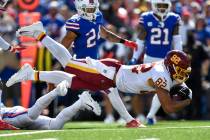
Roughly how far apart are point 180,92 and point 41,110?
1645 mm

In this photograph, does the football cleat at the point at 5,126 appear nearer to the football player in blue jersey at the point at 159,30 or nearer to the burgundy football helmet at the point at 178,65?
the burgundy football helmet at the point at 178,65

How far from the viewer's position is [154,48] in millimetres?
11844

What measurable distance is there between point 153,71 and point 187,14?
5.39m

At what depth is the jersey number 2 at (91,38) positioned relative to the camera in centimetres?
1090

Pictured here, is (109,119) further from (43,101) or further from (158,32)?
(43,101)

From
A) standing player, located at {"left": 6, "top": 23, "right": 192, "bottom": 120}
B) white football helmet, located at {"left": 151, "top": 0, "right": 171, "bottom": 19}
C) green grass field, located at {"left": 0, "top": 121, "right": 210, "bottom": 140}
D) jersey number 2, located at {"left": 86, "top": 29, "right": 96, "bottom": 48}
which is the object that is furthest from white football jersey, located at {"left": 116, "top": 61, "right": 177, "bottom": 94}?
white football helmet, located at {"left": 151, "top": 0, "right": 171, "bottom": 19}

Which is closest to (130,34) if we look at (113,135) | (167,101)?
(167,101)

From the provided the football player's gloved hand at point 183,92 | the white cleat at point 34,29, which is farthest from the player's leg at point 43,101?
the football player's gloved hand at point 183,92

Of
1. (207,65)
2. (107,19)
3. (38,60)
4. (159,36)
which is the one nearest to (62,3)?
(107,19)

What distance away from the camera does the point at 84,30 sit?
10812 millimetres

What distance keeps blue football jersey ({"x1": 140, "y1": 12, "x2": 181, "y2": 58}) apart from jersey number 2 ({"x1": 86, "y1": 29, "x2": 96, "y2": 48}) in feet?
3.80

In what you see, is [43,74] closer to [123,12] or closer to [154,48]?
[154,48]

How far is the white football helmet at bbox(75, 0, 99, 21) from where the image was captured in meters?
10.8

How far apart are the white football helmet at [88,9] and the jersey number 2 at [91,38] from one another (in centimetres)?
19
